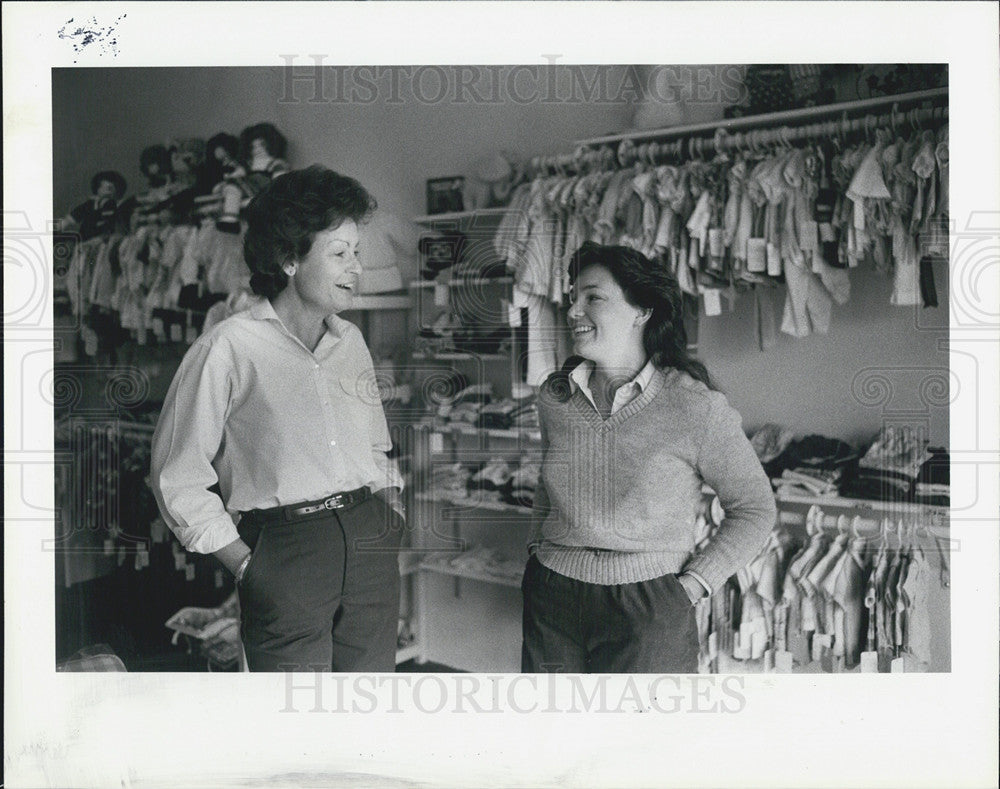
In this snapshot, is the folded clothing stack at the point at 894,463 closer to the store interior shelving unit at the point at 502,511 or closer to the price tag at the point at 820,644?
the store interior shelving unit at the point at 502,511

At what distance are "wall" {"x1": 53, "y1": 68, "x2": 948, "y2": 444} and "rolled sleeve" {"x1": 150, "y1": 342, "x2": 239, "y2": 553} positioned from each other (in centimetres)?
46

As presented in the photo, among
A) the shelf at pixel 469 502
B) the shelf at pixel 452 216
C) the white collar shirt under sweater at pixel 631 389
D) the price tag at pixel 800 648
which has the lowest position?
the price tag at pixel 800 648

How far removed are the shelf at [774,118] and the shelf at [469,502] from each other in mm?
869

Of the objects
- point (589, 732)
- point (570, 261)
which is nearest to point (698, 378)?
point (570, 261)

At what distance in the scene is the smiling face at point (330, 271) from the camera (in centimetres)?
181

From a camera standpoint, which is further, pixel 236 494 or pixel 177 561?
pixel 177 561

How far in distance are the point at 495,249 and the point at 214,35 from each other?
77 centimetres

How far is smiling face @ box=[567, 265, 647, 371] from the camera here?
180 centimetres

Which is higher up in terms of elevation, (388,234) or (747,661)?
(388,234)

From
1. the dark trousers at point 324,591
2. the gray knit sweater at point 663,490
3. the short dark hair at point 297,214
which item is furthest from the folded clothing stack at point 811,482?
the short dark hair at point 297,214

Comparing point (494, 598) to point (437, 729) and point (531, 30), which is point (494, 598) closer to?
point (437, 729)

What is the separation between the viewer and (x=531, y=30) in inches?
70.3

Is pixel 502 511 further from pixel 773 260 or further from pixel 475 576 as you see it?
pixel 773 260

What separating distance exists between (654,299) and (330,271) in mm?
713
